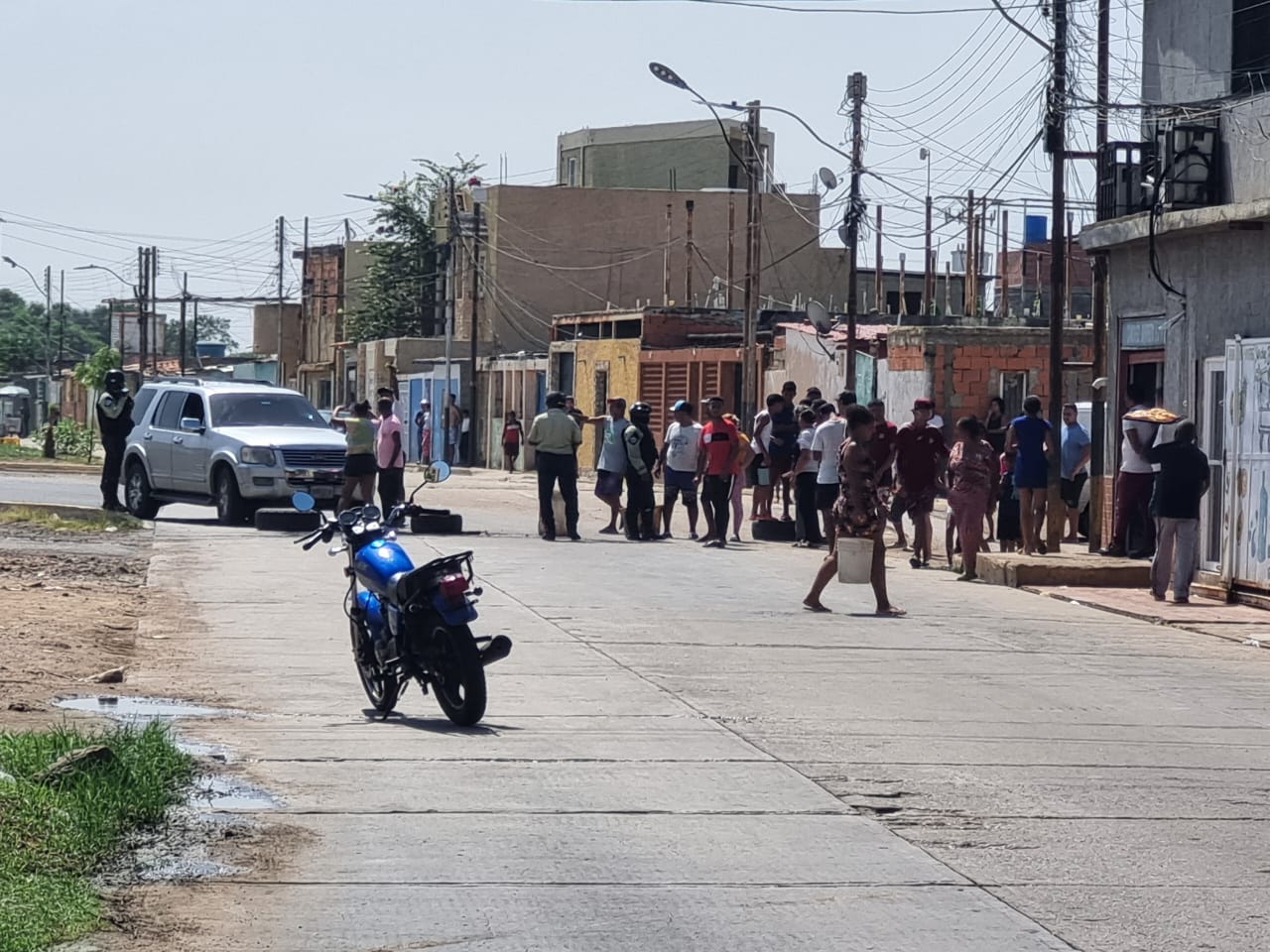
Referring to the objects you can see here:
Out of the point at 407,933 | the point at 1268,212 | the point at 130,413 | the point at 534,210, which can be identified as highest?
the point at 534,210

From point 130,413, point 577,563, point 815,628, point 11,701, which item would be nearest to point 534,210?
point 130,413

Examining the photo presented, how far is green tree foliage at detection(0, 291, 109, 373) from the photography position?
135625mm

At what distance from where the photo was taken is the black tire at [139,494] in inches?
1099

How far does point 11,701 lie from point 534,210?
5874 cm

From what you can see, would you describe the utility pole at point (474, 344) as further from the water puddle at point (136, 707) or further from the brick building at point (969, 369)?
the water puddle at point (136, 707)

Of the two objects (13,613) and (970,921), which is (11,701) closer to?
(13,613)

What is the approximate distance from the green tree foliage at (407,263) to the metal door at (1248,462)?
61872 millimetres

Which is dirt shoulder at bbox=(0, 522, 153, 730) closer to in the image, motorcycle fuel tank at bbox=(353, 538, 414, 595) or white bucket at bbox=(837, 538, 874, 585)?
motorcycle fuel tank at bbox=(353, 538, 414, 595)

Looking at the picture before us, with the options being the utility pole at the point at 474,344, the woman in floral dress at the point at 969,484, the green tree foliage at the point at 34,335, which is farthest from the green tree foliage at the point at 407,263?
the woman in floral dress at the point at 969,484

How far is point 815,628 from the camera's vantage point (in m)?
15.4

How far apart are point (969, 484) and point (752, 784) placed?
11.7 meters

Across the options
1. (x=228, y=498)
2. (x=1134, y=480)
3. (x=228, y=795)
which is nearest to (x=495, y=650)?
(x=228, y=795)

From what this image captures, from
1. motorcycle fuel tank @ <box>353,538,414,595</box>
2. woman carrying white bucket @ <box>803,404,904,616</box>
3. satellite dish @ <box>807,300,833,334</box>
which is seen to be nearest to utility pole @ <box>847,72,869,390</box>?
satellite dish @ <box>807,300,833,334</box>

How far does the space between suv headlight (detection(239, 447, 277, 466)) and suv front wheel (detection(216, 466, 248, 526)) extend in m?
0.30
